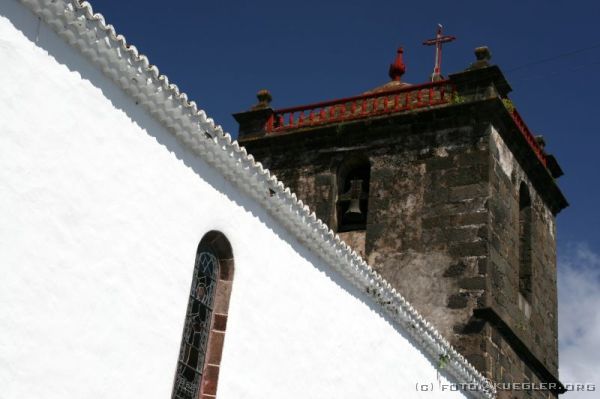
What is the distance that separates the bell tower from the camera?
14234 millimetres

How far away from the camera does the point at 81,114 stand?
22.6ft

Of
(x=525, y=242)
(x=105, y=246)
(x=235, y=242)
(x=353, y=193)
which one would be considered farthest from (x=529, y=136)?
(x=105, y=246)

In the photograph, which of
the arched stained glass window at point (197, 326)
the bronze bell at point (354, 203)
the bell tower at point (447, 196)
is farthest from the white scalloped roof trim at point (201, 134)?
the bronze bell at point (354, 203)

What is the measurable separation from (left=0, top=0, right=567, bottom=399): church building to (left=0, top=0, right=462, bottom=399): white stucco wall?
0.02 meters

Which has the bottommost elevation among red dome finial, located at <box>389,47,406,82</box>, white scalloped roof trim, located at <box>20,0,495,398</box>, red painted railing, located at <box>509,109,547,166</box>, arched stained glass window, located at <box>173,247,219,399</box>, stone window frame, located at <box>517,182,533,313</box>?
arched stained glass window, located at <box>173,247,219,399</box>

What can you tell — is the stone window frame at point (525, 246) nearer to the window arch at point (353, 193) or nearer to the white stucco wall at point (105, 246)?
the window arch at point (353, 193)

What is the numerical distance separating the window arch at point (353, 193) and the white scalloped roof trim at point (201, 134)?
3.89m

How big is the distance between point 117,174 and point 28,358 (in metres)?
1.68

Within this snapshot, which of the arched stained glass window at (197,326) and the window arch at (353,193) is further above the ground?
the window arch at (353,193)

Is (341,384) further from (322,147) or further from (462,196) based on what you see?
(322,147)

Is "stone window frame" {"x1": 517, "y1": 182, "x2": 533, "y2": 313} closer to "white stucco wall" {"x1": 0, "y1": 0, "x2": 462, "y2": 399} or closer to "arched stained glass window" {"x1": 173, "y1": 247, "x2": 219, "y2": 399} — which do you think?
"white stucco wall" {"x1": 0, "y1": 0, "x2": 462, "y2": 399}

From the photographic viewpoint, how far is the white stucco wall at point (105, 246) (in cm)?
→ 620

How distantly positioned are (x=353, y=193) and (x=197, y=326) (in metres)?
7.90

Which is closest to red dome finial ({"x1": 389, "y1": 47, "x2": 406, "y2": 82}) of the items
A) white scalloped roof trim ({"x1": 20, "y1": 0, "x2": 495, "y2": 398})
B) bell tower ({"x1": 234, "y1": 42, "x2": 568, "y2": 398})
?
bell tower ({"x1": 234, "y1": 42, "x2": 568, "y2": 398})
